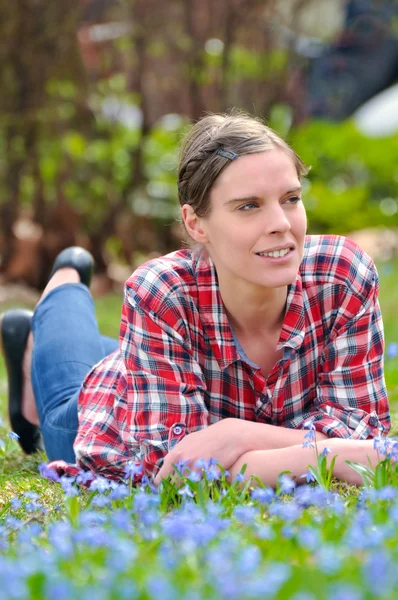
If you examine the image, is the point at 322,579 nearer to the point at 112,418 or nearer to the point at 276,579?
the point at 276,579

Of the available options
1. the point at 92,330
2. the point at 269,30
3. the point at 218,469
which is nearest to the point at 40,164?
the point at 269,30

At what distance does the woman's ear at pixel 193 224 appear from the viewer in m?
2.68

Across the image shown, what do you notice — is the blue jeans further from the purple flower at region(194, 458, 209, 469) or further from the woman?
the purple flower at region(194, 458, 209, 469)

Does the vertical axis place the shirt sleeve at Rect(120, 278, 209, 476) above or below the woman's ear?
below

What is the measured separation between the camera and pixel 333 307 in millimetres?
2709

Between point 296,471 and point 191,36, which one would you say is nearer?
point 296,471

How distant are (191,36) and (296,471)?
7.42m

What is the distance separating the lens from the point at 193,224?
270cm

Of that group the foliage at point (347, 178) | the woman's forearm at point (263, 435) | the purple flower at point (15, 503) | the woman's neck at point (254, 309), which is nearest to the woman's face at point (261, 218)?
the woman's neck at point (254, 309)

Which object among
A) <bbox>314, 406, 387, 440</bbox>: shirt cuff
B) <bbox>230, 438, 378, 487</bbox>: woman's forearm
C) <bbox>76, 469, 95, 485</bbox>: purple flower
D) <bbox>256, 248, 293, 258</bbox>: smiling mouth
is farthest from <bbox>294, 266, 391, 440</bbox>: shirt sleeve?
<bbox>76, 469, 95, 485</bbox>: purple flower

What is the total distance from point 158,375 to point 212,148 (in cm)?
68

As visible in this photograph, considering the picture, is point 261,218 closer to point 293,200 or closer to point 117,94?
point 293,200

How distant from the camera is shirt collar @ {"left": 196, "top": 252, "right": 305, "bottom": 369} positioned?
2648 mm

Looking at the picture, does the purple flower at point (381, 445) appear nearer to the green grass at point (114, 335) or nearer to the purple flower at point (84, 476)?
the green grass at point (114, 335)
